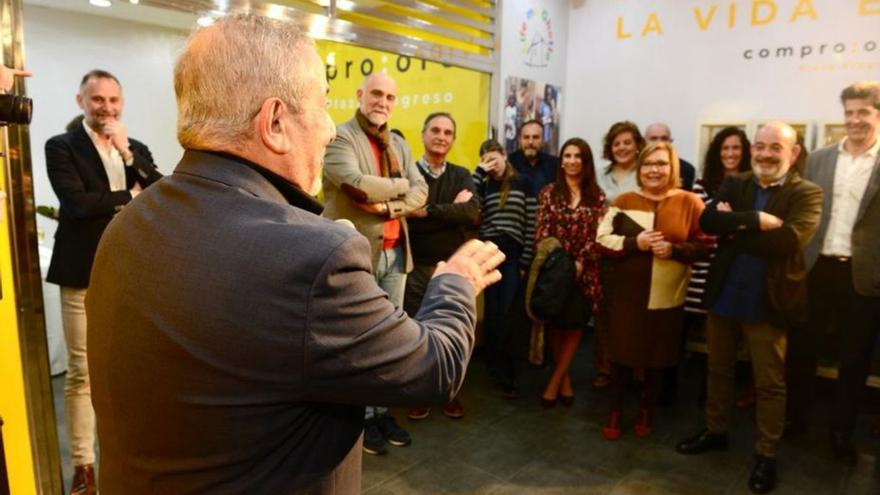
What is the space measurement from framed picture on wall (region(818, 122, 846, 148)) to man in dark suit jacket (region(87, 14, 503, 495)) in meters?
4.28

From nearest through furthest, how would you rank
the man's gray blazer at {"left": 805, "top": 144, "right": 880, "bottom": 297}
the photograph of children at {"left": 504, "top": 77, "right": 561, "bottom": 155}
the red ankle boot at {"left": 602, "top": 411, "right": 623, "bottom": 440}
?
the man's gray blazer at {"left": 805, "top": 144, "right": 880, "bottom": 297}
the red ankle boot at {"left": 602, "top": 411, "right": 623, "bottom": 440}
the photograph of children at {"left": 504, "top": 77, "right": 561, "bottom": 155}

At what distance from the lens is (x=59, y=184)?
92.9 inches

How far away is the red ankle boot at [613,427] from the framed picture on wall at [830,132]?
99.4 inches

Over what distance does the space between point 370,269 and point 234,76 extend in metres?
0.35

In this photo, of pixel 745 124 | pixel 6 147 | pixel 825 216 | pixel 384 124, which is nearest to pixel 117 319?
pixel 6 147

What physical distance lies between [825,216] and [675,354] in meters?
1.05

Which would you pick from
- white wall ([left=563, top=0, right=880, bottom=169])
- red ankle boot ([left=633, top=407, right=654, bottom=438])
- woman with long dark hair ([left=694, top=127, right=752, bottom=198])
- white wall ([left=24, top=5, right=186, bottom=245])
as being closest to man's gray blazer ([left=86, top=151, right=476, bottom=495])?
red ankle boot ([left=633, top=407, right=654, bottom=438])

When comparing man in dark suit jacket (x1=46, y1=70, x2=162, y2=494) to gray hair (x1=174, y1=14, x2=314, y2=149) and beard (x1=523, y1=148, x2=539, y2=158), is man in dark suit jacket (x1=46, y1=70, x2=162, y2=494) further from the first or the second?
beard (x1=523, y1=148, x2=539, y2=158)

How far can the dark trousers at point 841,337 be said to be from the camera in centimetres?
300

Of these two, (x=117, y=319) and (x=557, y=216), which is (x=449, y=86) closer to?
(x=557, y=216)

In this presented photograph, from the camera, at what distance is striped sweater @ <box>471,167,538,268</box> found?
3.78m

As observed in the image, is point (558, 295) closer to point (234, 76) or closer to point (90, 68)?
point (234, 76)

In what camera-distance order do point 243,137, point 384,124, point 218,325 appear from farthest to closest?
1. point 384,124
2. point 243,137
3. point 218,325

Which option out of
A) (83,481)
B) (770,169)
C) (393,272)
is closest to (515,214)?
(393,272)
